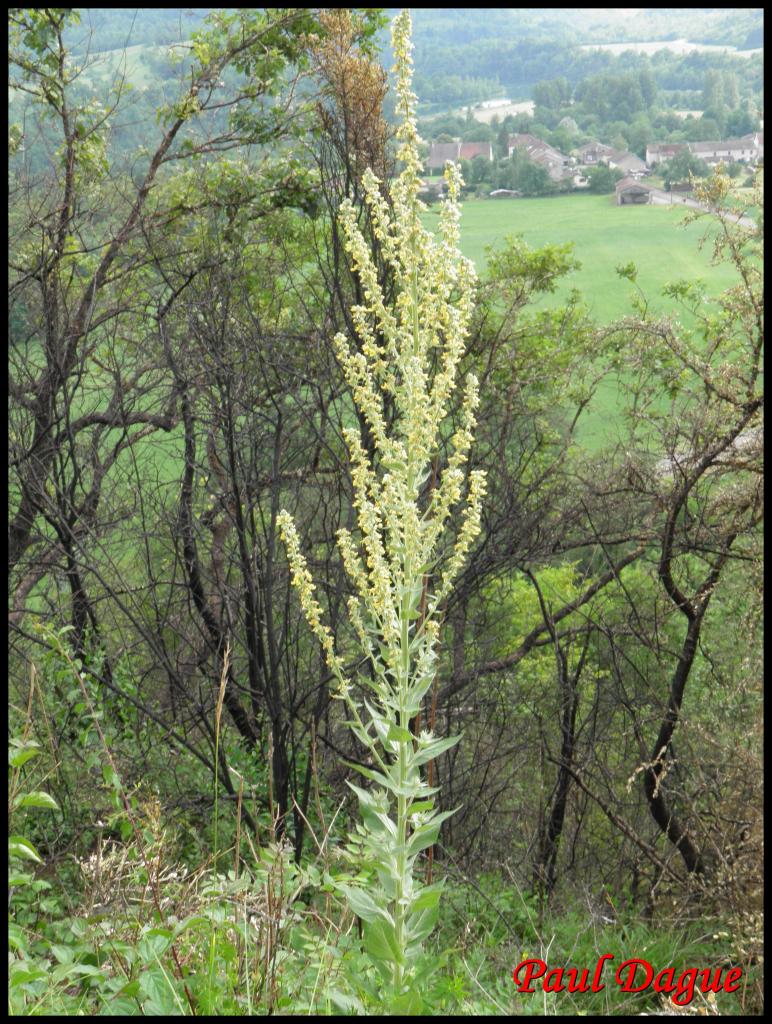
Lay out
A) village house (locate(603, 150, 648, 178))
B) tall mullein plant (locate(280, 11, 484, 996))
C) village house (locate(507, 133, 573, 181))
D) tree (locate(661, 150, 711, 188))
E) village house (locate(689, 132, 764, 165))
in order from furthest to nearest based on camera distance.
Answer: village house (locate(603, 150, 648, 178))
village house (locate(507, 133, 573, 181))
tree (locate(661, 150, 711, 188))
village house (locate(689, 132, 764, 165))
tall mullein plant (locate(280, 11, 484, 996))

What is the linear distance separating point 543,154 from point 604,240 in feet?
9.03

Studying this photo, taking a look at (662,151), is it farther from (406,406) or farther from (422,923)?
(422,923)

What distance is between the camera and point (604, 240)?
39.1 feet

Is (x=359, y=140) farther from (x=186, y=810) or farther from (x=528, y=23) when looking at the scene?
(x=186, y=810)

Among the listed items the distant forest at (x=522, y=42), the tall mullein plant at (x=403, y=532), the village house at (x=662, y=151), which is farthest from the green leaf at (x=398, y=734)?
the village house at (x=662, y=151)

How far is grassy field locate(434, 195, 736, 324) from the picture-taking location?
983 centimetres

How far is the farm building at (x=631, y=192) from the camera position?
31.0ft

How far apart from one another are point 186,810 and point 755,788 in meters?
3.56

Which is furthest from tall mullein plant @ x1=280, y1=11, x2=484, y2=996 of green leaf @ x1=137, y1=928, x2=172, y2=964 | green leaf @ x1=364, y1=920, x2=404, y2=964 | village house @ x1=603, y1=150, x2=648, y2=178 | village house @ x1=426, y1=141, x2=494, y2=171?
village house @ x1=603, y1=150, x2=648, y2=178

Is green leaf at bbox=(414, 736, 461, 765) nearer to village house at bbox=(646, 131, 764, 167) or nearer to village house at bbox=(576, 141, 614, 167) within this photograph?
village house at bbox=(646, 131, 764, 167)

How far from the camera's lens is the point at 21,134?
7055 mm
